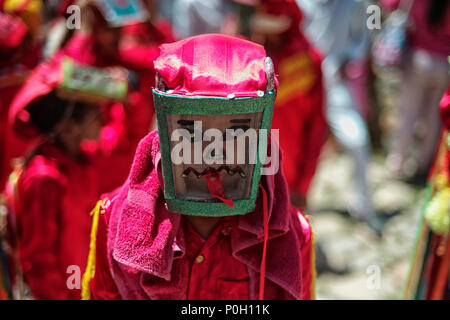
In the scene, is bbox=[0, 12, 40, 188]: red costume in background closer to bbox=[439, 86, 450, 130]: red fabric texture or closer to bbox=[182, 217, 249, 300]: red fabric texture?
bbox=[182, 217, 249, 300]: red fabric texture

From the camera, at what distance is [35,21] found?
12.8ft

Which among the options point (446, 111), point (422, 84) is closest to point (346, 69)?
point (422, 84)

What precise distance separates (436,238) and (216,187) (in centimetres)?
141

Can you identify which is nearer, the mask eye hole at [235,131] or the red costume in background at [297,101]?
the mask eye hole at [235,131]

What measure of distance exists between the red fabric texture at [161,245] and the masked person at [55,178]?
57cm

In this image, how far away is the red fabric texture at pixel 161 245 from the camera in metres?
1.71

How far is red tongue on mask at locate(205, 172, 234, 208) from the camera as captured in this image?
170cm

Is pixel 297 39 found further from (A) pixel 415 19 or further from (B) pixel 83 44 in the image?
(A) pixel 415 19

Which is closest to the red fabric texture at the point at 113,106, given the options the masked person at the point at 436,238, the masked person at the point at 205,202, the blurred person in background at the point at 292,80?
the blurred person in background at the point at 292,80

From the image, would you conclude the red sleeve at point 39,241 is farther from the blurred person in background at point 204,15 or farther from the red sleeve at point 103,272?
the blurred person in background at point 204,15

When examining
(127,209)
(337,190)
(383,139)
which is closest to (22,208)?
(127,209)

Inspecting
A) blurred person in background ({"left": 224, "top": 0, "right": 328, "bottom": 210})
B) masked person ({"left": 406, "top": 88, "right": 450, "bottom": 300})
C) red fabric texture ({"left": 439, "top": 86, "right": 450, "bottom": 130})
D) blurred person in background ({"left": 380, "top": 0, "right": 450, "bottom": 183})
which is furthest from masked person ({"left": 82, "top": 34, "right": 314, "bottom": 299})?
blurred person in background ({"left": 380, "top": 0, "right": 450, "bottom": 183})

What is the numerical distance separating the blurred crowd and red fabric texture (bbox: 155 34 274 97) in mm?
1039

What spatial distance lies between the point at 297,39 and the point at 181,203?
2.25m
